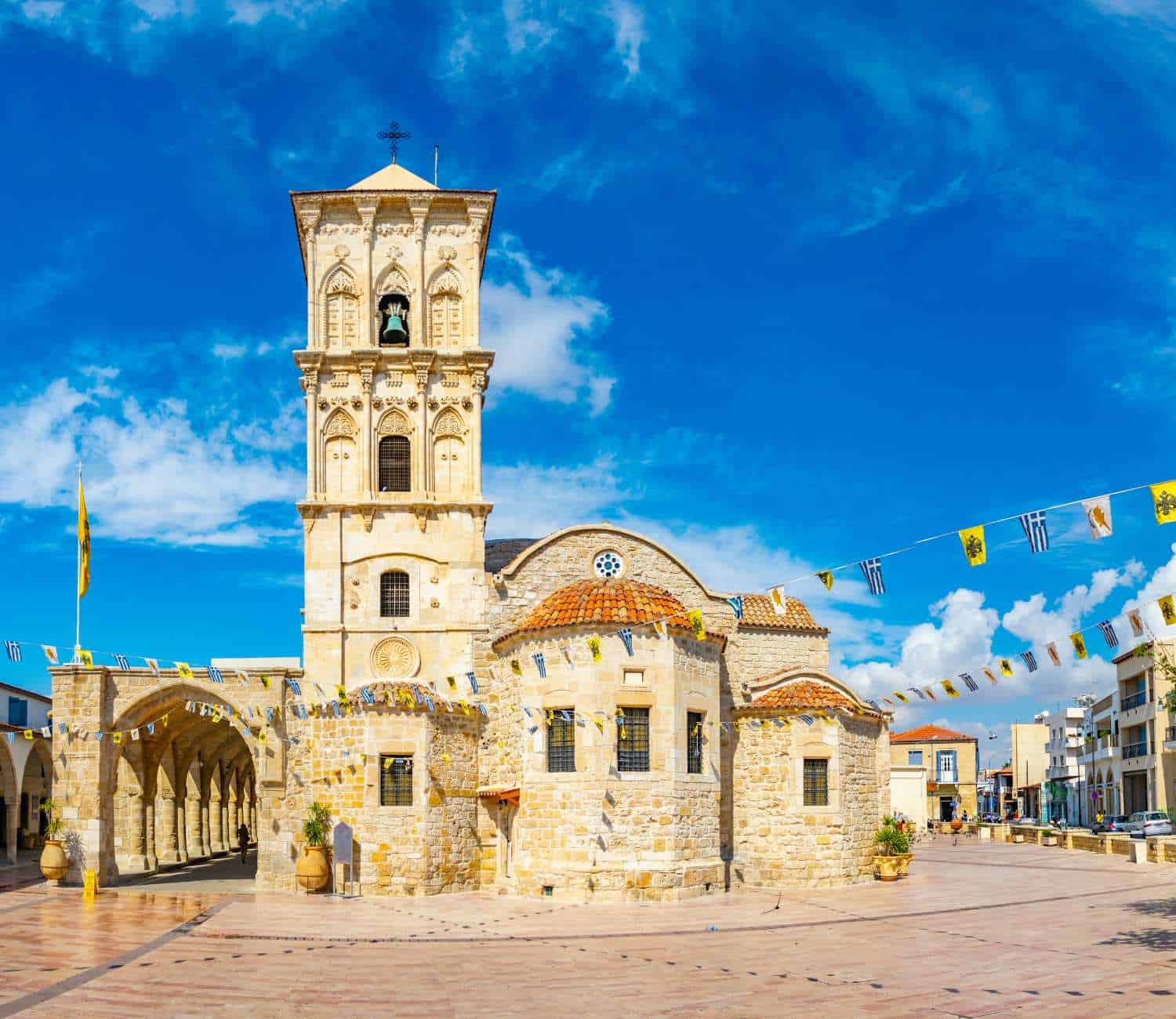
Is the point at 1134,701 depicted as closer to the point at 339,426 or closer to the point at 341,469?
the point at 341,469

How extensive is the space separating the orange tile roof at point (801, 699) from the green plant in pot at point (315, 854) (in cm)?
1063

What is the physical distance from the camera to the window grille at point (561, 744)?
26906mm

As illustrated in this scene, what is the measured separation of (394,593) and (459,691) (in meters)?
3.15

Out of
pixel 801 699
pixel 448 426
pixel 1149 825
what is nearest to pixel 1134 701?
pixel 1149 825

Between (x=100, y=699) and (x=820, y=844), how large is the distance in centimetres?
1848

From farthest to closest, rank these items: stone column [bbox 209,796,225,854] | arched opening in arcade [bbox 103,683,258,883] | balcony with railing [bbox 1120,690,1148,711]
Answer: balcony with railing [bbox 1120,690,1148,711], stone column [bbox 209,796,225,854], arched opening in arcade [bbox 103,683,258,883]

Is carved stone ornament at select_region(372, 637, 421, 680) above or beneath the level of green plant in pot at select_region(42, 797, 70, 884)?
above

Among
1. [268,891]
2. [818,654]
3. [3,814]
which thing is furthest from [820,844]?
[3,814]

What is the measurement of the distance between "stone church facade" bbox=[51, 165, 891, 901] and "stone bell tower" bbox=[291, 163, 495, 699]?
2.5 inches

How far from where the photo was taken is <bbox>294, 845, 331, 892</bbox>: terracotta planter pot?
91.5ft

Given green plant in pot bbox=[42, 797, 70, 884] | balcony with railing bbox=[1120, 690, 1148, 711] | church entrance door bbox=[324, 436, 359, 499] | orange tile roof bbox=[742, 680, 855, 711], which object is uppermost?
church entrance door bbox=[324, 436, 359, 499]

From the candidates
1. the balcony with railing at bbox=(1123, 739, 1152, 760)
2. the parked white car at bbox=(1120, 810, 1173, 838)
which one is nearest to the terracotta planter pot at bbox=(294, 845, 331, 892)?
the parked white car at bbox=(1120, 810, 1173, 838)

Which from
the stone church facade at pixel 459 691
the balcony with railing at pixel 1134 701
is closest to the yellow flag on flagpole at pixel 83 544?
the stone church facade at pixel 459 691

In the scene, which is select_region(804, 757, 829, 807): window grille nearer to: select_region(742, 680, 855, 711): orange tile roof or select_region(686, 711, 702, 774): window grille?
select_region(742, 680, 855, 711): orange tile roof
